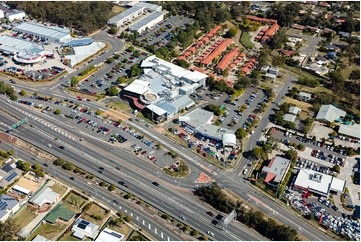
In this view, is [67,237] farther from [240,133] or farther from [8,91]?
[8,91]

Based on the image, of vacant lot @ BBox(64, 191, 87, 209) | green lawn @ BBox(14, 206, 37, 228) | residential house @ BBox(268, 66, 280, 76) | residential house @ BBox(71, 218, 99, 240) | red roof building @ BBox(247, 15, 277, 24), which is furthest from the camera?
red roof building @ BBox(247, 15, 277, 24)

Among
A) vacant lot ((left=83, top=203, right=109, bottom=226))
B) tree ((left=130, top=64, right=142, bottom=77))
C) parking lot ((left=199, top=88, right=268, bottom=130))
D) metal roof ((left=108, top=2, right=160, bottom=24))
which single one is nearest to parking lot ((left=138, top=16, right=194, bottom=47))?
metal roof ((left=108, top=2, right=160, bottom=24))

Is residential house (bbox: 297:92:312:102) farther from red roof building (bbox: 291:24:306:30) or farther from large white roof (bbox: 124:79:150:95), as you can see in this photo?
red roof building (bbox: 291:24:306:30)

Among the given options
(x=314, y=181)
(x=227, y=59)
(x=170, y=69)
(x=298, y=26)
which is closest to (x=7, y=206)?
(x=314, y=181)

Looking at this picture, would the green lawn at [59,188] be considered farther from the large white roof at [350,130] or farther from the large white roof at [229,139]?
the large white roof at [350,130]

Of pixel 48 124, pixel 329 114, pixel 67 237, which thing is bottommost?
pixel 67 237

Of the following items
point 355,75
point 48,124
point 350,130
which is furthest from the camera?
point 355,75
